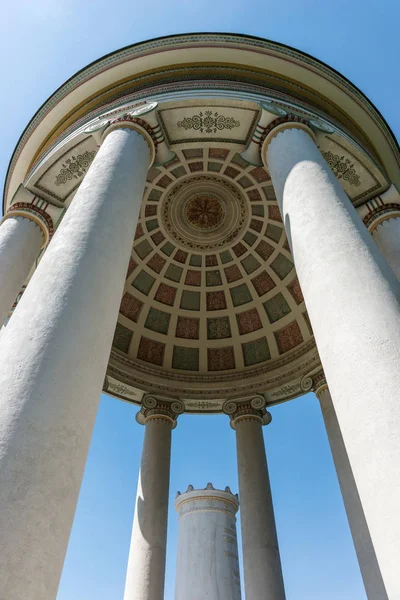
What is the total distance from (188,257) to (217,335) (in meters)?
5.99

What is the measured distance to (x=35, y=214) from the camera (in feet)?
56.4

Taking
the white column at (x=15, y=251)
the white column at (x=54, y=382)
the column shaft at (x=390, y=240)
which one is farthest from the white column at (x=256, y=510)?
the white column at (x=54, y=382)

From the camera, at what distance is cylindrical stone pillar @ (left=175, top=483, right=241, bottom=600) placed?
14883 millimetres

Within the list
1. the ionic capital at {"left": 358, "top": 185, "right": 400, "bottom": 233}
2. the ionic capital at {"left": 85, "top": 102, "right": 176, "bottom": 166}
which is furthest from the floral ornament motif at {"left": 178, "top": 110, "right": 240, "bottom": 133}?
the ionic capital at {"left": 358, "top": 185, "right": 400, "bottom": 233}

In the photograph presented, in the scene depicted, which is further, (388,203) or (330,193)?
(388,203)

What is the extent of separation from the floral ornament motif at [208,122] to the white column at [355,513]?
15.5 m

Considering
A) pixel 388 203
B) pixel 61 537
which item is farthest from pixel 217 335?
pixel 61 537

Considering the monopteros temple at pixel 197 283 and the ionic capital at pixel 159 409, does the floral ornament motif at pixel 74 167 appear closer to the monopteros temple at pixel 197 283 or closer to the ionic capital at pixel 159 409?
the monopteros temple at pixel 197 283

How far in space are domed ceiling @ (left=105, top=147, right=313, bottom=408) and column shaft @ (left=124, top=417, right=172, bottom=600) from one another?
5.06 m

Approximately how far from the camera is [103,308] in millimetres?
8617

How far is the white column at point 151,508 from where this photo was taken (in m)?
20.1

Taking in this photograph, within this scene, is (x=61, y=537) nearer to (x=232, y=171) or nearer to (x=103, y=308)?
(x=103, y=308)

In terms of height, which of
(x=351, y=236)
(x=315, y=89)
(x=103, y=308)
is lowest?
(x=103, y=308)

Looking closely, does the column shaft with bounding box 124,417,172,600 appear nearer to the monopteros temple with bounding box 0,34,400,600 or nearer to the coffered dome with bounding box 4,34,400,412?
the monopteros temple with bounding box 0,34,400,600
